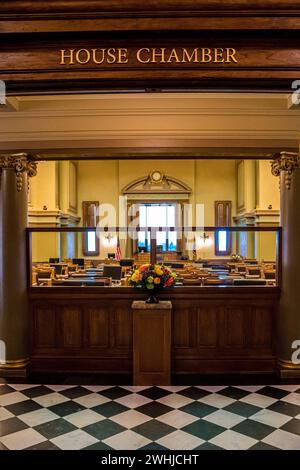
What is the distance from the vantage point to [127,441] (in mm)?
3352

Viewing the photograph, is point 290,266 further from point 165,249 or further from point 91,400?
point 165,249

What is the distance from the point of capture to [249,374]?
5121mm

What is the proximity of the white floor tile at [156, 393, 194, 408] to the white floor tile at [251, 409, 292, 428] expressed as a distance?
2.41 ft

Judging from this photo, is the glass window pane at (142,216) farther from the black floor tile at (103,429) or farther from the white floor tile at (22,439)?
the white floor tile at (22,439)

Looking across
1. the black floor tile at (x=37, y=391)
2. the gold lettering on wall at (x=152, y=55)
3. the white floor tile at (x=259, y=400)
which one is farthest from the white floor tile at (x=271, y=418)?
the gold lettering on wall at (x=152, y=55)

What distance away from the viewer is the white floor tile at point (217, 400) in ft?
13.7

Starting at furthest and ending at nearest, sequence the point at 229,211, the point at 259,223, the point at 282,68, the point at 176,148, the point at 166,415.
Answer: the point at 229,211 < the point at 259,223 < the point at 176,148 < the point at 166,415 < the point at 282,68

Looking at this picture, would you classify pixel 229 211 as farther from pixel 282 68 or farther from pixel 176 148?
pixel 282 68

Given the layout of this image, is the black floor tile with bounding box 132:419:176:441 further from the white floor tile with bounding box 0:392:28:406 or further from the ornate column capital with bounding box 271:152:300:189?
the ornate column capital with bounding box 271:152:300:189

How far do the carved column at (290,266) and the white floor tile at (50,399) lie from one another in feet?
9.01

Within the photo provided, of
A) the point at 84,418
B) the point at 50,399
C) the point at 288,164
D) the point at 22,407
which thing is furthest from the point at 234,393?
the point at 288,164

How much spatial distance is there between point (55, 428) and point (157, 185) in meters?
12.5
